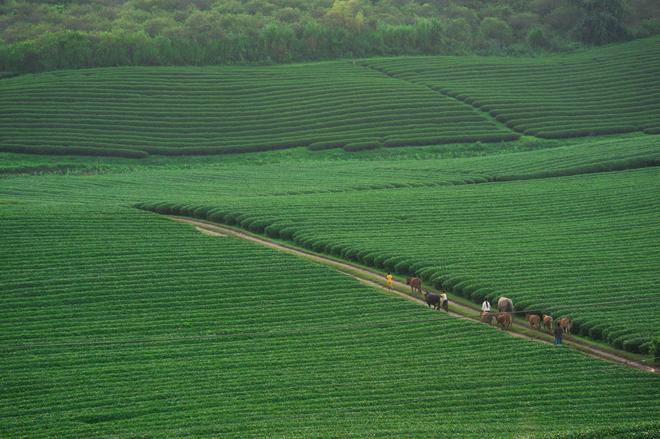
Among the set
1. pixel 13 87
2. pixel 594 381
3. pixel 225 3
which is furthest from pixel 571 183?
pixel 225 3

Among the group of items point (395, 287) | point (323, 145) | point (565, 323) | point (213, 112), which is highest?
point (213, 112)

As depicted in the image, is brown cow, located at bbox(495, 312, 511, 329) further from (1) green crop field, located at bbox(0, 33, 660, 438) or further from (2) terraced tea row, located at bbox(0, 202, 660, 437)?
(2) terraced tea row, located at bbox(0, 202, 660, 437)

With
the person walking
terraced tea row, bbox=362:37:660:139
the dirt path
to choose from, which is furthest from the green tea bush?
the person walking

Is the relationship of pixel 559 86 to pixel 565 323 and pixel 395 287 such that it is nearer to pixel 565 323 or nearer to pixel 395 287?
pixel 395 287

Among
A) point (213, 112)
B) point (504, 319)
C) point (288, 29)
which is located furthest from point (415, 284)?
point (288, 29)

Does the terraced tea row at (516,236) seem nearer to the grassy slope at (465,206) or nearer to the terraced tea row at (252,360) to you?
the grassy slope at (465,206)

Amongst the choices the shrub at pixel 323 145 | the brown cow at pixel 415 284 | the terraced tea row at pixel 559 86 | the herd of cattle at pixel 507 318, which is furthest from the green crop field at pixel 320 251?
the brown cow at pixel 415 284

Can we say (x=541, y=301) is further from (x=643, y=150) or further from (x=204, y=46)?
(x=204, y=46)
